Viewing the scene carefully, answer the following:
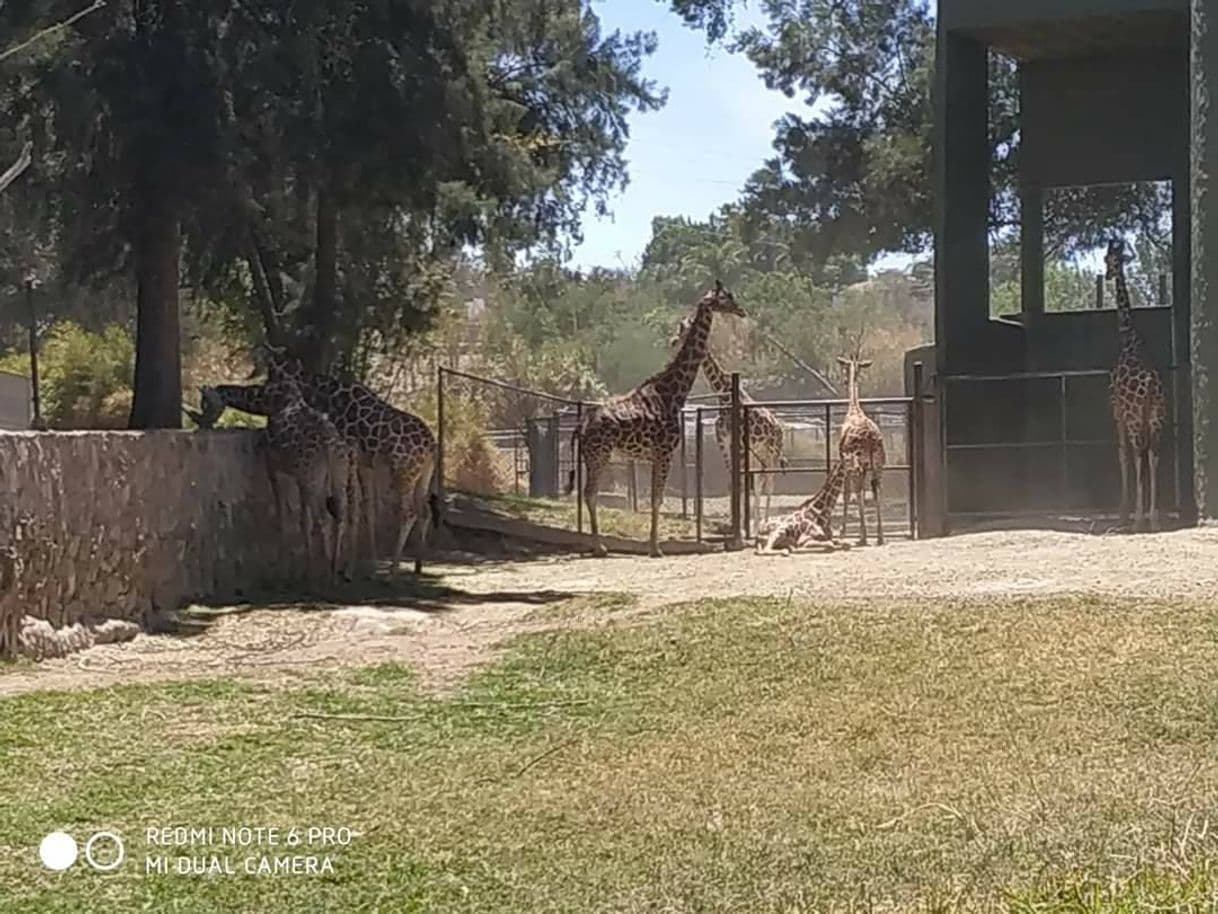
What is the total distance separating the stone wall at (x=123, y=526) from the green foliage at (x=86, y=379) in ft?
37.4

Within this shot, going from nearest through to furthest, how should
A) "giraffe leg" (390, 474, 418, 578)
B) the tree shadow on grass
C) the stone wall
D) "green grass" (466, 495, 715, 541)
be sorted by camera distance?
the stone wall < the tree shadow on grass < "giraffe leg" (390, 474, 418, 578) < "green grass" (466, 495, 715, 541)

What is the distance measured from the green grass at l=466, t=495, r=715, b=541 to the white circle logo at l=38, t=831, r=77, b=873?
1355cm

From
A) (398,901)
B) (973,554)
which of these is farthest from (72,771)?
(973,554)

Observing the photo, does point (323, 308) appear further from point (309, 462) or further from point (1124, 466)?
point (1124, 466)

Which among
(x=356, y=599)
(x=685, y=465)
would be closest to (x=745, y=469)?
Answer: (x=685, y=465)

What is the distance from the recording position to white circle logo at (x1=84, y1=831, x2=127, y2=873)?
6.45 metres

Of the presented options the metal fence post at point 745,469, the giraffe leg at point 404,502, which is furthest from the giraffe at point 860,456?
the giraffe leg at point 404,502

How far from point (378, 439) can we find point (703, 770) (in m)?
9.59

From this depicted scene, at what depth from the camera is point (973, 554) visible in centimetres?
1445

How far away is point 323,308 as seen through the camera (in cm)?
2077

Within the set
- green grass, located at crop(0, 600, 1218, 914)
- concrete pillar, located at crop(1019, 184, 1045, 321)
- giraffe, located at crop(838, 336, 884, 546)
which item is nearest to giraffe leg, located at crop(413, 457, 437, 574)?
giraffe, located at crop(838, 336, 884, 546)

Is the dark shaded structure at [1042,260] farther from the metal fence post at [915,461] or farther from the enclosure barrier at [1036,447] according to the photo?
the metal fence post at [915,461]

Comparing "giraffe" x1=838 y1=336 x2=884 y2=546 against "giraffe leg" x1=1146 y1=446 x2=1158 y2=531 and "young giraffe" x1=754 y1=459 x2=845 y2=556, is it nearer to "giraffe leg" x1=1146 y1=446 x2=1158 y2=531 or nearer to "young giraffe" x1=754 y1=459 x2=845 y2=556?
"young giraffe" x1=754 y1=459 x2=845 y2=556

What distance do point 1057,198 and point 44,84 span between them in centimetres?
1724
